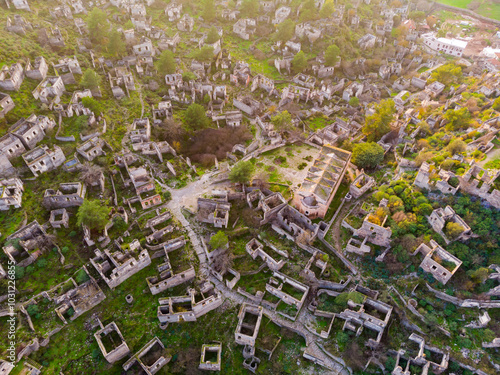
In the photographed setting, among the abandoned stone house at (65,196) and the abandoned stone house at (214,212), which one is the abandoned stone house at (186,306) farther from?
the abandoned stone house at (65,196)

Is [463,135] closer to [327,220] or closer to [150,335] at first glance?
[327,220]

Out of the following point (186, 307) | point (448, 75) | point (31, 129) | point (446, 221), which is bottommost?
point (186, 307)

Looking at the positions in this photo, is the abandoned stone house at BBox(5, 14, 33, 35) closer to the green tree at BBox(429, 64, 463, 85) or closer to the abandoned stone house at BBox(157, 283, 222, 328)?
the abandoned stone house at BBox(157, 283, 222, 328)

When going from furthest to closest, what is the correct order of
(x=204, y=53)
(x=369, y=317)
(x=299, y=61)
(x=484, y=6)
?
1. (x=484, y=6)
2. (x=299, y=61)
3. (x=204, y=53)
4. (x=369, y=317)

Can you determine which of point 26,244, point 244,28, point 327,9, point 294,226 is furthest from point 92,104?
point 327,9

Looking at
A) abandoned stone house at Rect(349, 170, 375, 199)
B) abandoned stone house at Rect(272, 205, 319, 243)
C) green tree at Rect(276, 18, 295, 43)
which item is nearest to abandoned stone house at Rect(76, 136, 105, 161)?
abandoned stone house at Rect(272, 205, 319, 243)

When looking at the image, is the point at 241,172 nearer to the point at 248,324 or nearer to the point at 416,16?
the point at 248,324
